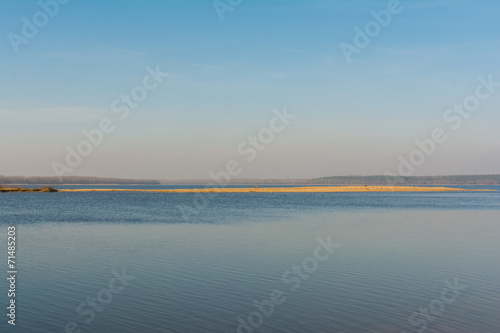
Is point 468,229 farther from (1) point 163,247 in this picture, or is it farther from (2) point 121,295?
(2) point 121,295

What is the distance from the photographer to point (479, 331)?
41.9 feet

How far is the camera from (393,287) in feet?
58.4

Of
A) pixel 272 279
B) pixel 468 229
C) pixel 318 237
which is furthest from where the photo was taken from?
pixel 468 229

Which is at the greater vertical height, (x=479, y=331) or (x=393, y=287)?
(x=393, y=287)

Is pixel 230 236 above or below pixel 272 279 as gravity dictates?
above

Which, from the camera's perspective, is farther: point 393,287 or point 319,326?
point 393,287

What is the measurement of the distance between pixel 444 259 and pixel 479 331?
11.8m

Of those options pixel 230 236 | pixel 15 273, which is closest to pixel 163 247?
pixel 230 236

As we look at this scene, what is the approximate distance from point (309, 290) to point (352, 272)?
3849 mm

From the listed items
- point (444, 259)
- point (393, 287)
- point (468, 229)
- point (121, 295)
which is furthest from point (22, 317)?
point (468, 229)

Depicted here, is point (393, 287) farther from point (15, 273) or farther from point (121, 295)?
point (15, 273)

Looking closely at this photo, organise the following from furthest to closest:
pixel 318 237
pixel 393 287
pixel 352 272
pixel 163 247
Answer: pixel 318 237 < pixel 163 247 < pixel 352 272 < pixel 393 287

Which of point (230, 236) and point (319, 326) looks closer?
point (319, 326)

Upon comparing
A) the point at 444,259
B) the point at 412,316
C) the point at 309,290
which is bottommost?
the point at 412,316
